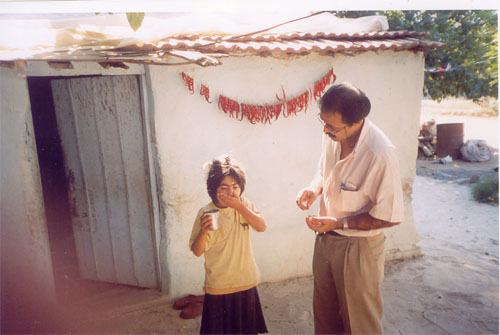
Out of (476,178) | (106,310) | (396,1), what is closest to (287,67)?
(396,1)

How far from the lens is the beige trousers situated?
2225 millimetres

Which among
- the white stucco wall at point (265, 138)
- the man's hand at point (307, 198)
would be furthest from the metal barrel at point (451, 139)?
the man's hand at point (307, 198)

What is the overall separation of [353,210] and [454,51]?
236 inches

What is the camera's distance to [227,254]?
7.63ft

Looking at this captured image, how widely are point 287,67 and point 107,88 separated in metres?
1.62

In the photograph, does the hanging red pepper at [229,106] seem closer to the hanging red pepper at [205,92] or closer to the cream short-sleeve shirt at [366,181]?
the hanging red pepper at [205,92]

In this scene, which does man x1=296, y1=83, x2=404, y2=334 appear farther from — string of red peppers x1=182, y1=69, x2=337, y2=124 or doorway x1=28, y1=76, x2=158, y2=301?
doorway x1=28, y1=76, x2=158, y2=301

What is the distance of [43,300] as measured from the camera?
10.3ft

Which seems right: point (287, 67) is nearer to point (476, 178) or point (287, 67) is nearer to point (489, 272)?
point (489, 272)

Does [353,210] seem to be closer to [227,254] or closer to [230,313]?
[227,254]

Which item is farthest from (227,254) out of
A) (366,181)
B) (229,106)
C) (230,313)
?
(229,106)

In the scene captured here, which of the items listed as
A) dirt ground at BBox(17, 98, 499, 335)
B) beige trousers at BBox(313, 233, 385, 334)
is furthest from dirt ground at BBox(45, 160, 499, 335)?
beige trousers at BBox(313, 233, 385, 334)

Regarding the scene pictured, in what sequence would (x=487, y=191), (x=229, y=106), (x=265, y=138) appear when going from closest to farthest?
1. (x=229, y=106)
2. (x=265, y=138)
3. (x=487, y=191)

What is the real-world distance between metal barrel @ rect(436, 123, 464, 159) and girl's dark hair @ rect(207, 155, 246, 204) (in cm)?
919
